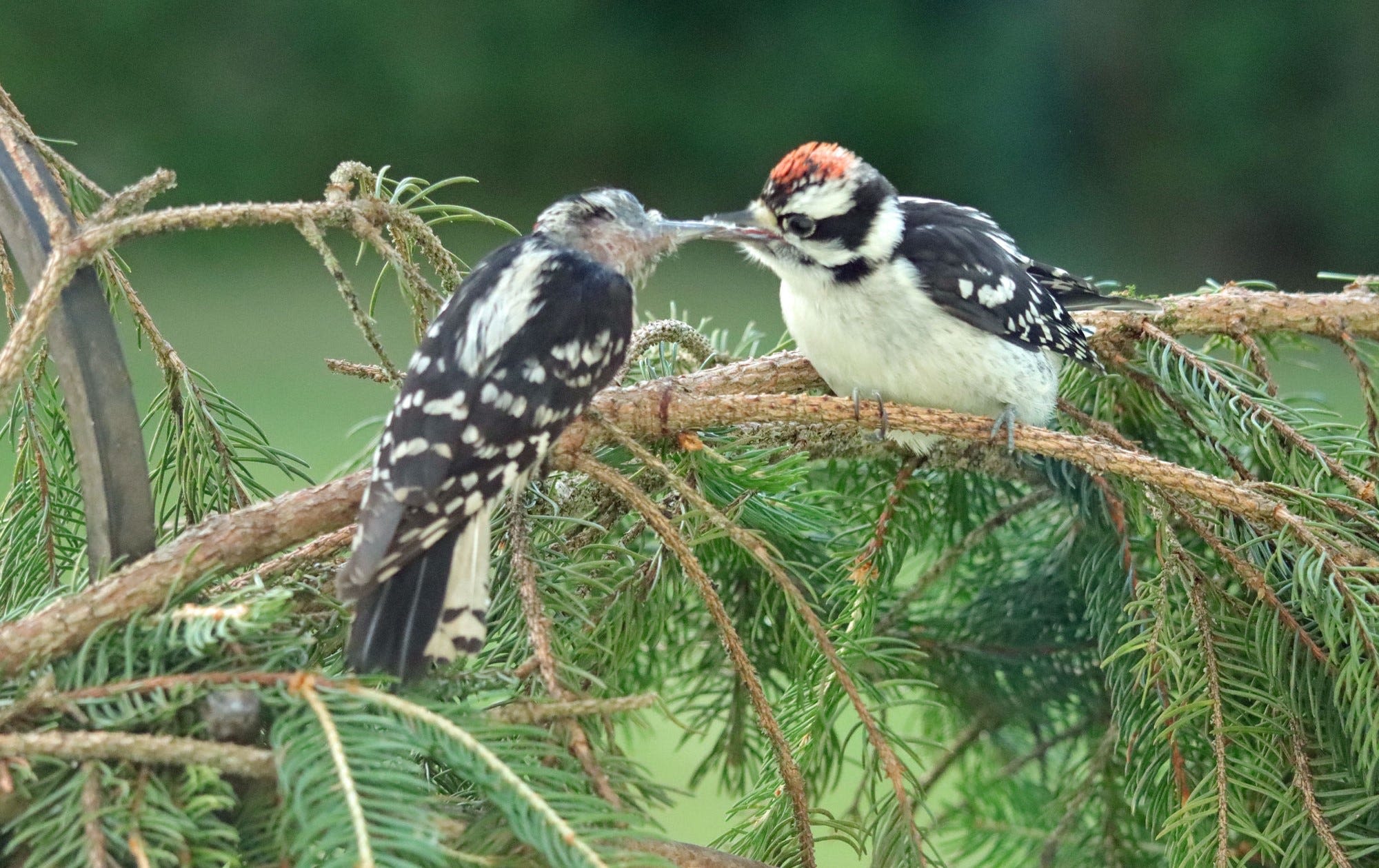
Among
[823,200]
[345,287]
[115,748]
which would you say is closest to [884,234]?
[823,200]

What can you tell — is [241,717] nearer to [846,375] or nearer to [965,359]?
[846,375]

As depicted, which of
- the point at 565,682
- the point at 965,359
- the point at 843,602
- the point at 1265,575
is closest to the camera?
the point at 565,682

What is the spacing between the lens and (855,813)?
2.87ft

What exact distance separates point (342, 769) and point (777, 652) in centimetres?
56

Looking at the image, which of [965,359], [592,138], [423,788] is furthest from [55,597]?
[592,138]

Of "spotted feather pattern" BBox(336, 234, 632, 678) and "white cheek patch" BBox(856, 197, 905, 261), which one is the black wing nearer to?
"white cheek patch" BBox(856, 197, 905, 261)

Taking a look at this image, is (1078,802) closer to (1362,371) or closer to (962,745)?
(962,745)

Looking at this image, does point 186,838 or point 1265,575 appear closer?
point 186,838

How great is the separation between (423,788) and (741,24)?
189 inches

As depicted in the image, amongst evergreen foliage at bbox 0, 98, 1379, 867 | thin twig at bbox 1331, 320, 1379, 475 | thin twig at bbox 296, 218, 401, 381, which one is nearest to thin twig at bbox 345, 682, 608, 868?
evergreen foliage at bbox 0, 98, 1379, 867

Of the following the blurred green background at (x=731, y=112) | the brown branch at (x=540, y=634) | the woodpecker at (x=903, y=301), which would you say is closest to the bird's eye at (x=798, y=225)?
the woodpecker at (x=903, y=301)

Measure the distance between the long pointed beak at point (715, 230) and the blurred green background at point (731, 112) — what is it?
320 cm

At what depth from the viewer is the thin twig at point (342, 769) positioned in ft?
1.59

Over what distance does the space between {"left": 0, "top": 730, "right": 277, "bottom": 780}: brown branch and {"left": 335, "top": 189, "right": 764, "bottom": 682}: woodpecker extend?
3.7 inches
